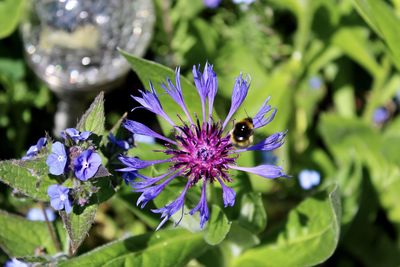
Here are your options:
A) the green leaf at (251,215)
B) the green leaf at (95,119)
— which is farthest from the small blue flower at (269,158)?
the green leaf at (95,119)

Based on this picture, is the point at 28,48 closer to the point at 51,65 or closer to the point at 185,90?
the point at 51,65

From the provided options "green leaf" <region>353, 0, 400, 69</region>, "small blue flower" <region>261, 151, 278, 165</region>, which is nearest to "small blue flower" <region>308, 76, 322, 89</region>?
"small blue flower" <region>261, 151, 278, 165</region>

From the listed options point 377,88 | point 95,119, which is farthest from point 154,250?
point 377,88

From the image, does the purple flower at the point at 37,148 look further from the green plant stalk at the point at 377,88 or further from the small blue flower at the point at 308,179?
the green plant stalk at the point at 377,88

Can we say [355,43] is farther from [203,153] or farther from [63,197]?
[63,197]

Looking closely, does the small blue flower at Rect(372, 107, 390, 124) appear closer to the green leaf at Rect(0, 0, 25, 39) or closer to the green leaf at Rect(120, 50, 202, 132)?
the green leaf at Rect(120, 50, 202, 132)

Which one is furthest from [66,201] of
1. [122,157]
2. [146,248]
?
[146,248]
